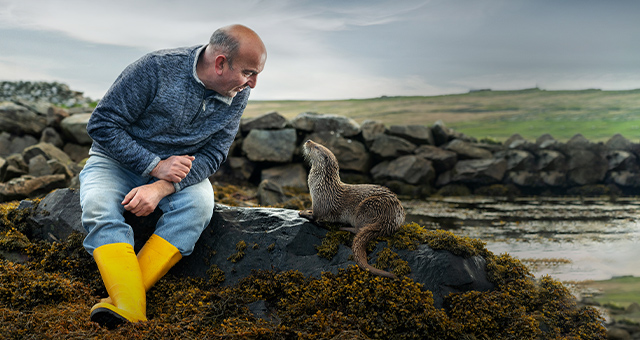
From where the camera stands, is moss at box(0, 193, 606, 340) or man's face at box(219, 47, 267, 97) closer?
moss at box(0, 193, 606, 340)

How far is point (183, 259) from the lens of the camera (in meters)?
4.50

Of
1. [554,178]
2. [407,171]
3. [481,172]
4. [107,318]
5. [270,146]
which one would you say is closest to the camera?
[107,318]

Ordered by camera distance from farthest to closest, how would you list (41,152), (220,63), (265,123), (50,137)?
(50,137) < (265,123) < (41,152) < (220,63)

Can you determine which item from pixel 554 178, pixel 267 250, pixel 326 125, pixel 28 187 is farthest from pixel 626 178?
pixel 28 187

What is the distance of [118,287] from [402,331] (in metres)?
2.34

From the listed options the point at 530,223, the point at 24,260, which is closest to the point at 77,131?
the point at 24,260

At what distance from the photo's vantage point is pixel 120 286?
142 inches

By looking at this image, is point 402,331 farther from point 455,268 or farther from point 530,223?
point 530,223

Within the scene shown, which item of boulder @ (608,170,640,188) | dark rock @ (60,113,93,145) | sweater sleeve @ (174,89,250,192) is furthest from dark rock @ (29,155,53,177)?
boulder @ (608,170,640,188)

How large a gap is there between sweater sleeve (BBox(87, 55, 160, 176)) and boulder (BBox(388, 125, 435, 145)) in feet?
37.5

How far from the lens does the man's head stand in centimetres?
396

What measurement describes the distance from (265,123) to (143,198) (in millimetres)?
10692

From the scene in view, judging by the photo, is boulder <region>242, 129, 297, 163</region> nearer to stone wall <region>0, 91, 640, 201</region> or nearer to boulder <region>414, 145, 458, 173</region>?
stone wall <region>0, 91, 640, 201</region>

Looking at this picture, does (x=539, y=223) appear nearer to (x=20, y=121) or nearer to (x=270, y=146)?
(x=270, y=146)
